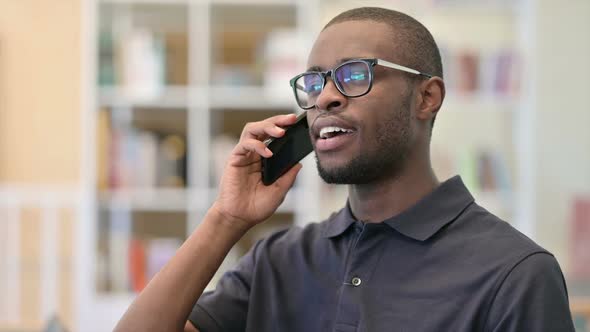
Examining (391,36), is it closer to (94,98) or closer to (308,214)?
(308,214)

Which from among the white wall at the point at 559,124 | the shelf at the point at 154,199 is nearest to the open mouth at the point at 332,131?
the shelf at the point at 154,199

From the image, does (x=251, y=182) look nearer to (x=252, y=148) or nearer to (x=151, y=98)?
(x=252, y=148)

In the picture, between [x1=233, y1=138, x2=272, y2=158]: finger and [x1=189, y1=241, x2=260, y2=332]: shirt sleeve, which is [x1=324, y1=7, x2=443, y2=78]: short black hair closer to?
[x1=233, y1=138, x2=272, y2=158]: finger

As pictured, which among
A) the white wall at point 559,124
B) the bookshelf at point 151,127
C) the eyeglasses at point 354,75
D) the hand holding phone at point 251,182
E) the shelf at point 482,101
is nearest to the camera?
the eyeglasses at point 354,75

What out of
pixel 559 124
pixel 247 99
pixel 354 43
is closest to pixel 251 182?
pixel 354 43

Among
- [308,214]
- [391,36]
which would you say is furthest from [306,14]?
[391,36]

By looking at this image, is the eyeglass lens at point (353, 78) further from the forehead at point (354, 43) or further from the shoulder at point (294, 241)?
the shoulder at point (294, 241)

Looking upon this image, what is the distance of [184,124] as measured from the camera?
128 inches

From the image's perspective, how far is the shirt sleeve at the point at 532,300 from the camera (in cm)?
97

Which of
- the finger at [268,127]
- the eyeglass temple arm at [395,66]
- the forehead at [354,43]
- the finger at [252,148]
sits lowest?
the finger at [252,148]

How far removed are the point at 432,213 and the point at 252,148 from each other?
32cm

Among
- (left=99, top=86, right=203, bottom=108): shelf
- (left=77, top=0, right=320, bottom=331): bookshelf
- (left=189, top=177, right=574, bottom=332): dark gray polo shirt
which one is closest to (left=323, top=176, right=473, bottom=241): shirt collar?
(left=189, top=177, right=574, bottom=332): dark gray polo shirt

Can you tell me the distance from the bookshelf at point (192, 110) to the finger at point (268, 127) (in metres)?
1.74

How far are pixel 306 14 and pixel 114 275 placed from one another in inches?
53.5
